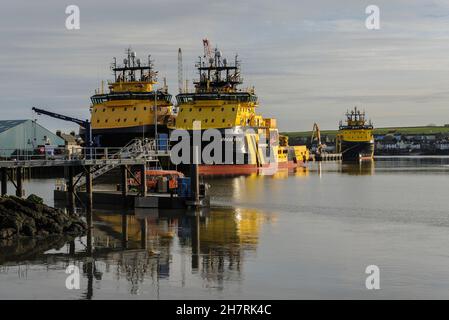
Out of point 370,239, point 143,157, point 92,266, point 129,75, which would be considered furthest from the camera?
point 129,75

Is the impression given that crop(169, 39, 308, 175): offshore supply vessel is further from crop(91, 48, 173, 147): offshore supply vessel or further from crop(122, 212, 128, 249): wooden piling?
crop(122, 212, 128, 249): wooden piling

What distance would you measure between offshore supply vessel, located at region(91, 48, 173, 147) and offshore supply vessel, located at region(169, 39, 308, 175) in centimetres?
413

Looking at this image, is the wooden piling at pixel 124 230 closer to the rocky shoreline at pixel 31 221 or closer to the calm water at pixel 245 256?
the calm water at pixel 245 256

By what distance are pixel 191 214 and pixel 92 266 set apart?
57.2ft

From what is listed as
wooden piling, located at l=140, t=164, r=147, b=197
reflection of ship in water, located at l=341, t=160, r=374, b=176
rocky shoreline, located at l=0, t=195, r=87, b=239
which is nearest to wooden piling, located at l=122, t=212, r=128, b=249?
rocky shoreline, located at l=0, t=195, r=87, b=239

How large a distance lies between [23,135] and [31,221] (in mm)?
72871

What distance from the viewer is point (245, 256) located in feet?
111

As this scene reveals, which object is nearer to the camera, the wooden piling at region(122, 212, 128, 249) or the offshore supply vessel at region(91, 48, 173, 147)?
the wooden piling at region(122, 212, 128, 249)

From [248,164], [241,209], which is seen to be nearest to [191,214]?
[241,209]

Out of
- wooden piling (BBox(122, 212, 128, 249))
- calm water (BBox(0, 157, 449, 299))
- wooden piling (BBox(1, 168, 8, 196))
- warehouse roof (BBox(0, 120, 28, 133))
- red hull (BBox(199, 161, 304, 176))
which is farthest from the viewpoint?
red hull (BBox(199, 161, 304, 176))

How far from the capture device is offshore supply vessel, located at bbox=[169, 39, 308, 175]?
11369 cm
